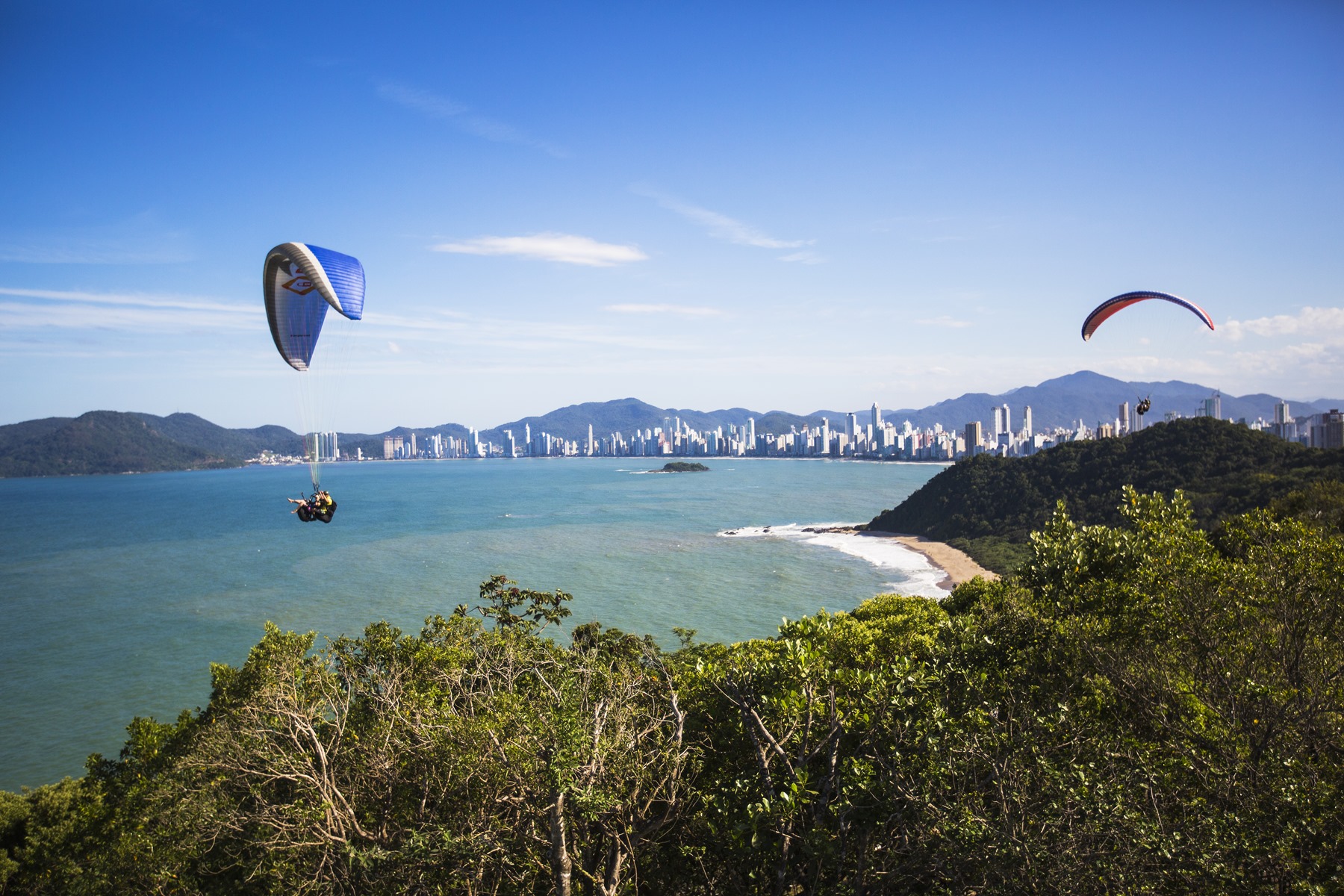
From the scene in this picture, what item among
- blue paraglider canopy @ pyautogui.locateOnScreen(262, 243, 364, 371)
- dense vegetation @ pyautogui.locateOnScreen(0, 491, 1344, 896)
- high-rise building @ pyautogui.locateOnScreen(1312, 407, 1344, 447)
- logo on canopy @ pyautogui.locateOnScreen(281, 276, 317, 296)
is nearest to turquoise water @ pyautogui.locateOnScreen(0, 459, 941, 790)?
blue paraglider canopy @ pyautogui.locateOnScreen(262, 243, 364, 371)

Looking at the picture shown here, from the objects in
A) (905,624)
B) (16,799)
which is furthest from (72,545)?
(905,624)

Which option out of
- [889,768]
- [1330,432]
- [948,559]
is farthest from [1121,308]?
[1330,432]

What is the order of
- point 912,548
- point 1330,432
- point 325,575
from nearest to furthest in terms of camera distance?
point 325,575 < point 912,548 < point 1330,432

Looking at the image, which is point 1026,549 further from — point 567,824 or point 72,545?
point 72,545

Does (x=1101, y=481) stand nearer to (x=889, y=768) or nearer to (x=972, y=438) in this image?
(x=889, y=768)

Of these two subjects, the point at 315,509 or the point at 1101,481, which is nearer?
the point at 315,509

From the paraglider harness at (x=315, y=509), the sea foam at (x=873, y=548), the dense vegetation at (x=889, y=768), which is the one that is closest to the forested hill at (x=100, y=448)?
the sea foam at (x=873, y=548)
